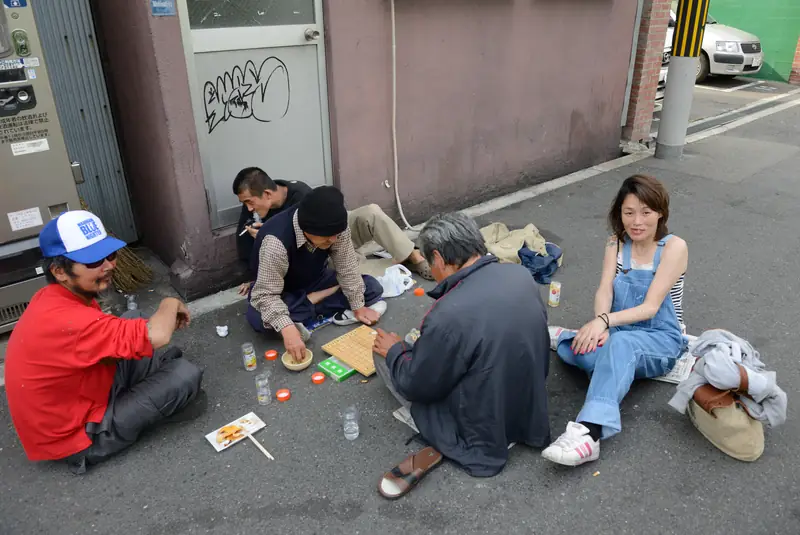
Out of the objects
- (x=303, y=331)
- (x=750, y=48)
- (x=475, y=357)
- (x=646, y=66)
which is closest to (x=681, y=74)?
(x=646, y=66)

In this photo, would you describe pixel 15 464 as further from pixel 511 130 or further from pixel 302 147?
pixel 511 130

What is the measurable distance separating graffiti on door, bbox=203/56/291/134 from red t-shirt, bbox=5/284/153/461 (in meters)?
2.09

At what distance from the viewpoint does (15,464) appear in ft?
10.4

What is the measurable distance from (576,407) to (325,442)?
146cm

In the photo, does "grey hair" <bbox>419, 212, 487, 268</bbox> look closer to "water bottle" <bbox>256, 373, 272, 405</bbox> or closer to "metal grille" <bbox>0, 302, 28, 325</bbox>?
"water bottle" <bbox>256, 373, 272, 405</bbox>

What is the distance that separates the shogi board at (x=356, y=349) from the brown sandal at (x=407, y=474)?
0.86m

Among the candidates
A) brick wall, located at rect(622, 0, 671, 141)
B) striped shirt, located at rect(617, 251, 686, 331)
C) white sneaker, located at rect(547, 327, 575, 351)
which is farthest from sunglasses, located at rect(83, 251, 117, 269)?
brick wall, located at rect(622, 0, 671, 141)

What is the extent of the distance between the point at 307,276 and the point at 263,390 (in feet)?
3.33

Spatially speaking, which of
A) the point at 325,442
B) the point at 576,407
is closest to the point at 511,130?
the point at 576,407

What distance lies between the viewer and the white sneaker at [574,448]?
293 centimetres

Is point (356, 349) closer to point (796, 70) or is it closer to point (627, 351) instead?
point (627, 351)

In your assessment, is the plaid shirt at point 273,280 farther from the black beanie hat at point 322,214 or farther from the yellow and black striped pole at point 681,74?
the yellow and black striped pole at point 681,74

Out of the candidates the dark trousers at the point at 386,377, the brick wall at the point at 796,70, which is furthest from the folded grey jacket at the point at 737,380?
the brick wall at the point at 796,70

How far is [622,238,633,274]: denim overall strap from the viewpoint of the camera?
356 cm
